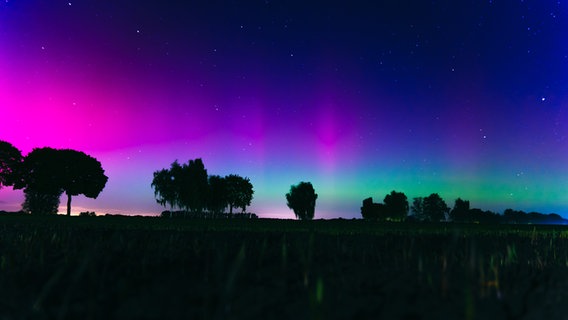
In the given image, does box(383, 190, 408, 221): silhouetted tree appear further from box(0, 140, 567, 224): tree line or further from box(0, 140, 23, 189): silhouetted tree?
box(0, 140, 23, 189): silhouetted tree

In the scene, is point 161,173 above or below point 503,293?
above

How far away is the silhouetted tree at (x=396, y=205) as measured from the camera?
486 ft

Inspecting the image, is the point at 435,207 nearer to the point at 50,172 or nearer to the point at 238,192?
the point at 238,192

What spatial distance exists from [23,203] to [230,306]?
3832 inches

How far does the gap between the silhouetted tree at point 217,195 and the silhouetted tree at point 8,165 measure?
35160 mm

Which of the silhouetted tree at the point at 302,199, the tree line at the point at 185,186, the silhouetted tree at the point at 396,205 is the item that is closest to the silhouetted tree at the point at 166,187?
the tree line at the point at 185,186

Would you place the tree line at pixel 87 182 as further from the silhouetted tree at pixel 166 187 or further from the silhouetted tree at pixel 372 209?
the silhouetted tree at pixel 372 209

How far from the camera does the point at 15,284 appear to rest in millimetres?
6391

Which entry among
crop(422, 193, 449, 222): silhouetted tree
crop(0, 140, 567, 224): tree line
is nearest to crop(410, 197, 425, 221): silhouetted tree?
crop(422, 193, 449, 222): silhouetted tree

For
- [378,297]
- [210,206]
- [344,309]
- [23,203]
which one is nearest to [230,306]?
[344,309]

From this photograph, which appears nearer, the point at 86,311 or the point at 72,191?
the point at 86,311

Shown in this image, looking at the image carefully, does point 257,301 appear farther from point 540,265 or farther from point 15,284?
point 540,265

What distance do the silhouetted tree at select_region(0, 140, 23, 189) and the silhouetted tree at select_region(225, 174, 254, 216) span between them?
4264 cm

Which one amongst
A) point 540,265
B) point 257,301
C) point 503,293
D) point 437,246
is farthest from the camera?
point 437,246
